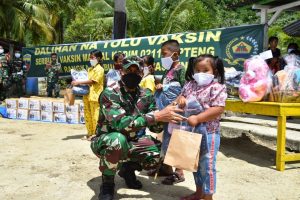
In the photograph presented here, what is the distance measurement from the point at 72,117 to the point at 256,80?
473 cm

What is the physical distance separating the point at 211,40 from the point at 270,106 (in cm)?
326

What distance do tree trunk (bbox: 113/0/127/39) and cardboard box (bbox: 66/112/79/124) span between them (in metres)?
3.50

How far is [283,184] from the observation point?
404 centimetres

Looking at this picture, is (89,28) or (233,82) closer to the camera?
(233,82)

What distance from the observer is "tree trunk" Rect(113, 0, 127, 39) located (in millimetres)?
10656

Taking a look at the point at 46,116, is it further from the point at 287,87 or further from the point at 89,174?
the point at 287,87

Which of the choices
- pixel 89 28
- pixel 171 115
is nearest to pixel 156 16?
pixel 89 28

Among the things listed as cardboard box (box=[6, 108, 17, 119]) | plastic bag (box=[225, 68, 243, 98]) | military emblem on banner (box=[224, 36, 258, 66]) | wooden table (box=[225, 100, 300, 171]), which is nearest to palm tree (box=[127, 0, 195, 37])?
cardboard box (box=[6, 108, 17, 119])

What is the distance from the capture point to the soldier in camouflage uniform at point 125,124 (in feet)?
10.2

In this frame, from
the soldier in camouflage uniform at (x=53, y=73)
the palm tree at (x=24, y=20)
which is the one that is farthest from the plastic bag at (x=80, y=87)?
the palm tree at (x=24, y=20)

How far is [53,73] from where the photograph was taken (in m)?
11.8

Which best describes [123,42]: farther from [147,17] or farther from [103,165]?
[147,17]

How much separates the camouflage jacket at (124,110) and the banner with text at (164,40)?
365cm

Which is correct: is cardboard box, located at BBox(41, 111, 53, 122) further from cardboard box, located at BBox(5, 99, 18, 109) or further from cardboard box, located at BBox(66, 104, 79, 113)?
cardboard box, located at BBox(5, 99, 18, 109)
